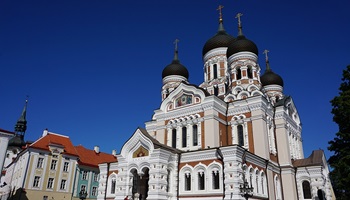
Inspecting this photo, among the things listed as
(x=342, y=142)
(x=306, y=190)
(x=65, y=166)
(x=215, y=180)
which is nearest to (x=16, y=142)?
(x=65, y=166)

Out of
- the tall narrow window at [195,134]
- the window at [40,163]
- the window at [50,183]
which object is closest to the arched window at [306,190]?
the tall narrow window at [195,134]

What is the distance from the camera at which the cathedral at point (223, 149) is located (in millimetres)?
18094

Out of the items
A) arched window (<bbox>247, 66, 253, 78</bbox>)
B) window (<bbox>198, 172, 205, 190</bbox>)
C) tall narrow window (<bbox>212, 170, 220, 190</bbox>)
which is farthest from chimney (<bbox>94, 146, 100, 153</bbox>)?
tall narrow window (<bbox>212, 170, 220, 190</bbox>)

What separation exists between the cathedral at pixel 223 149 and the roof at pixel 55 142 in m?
9.98

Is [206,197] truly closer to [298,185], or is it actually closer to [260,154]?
[260,154]

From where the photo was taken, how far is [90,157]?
3484 centimetres

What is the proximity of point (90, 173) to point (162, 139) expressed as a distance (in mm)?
12943

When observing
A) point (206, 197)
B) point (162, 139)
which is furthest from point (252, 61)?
point (206, 197)

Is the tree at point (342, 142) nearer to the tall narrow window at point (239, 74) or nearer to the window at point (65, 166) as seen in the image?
the tall narrow window at point (239, 74)

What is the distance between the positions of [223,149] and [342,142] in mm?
8240

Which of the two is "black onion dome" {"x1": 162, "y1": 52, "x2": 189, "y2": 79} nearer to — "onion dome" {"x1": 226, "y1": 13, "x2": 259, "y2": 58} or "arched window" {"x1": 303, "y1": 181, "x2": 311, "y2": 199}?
"onion dome" {"x1": 226, "y1": 13, "x2": 259, "y2": 58}

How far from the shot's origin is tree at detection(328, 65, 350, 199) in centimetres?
1731

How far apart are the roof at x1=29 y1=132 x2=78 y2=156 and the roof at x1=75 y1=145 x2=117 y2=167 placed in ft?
5.33

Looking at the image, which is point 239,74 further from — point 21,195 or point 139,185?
point 21,195
